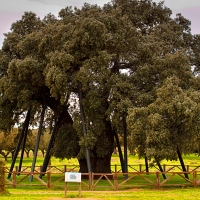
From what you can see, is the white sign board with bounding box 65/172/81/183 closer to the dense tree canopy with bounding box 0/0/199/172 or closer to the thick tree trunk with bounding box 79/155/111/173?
the dense tree canopy with bounding box 0/0/199/172

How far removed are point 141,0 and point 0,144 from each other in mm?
43584

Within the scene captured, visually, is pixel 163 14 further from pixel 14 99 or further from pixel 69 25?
pixel 14 99

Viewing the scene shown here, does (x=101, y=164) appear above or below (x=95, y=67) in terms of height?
below

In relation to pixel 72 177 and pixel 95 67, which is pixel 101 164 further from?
pixel 72 177

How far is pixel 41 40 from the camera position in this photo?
98.6 feet

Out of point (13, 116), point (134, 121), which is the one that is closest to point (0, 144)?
point (13, 116)

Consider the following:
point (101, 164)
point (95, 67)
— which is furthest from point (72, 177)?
point (101, 164)

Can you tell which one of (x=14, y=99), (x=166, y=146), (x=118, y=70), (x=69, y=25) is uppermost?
(x=69, y=25)

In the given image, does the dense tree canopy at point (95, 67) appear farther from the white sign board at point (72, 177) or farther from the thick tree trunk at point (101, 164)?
the white sign board at point (72, 177)

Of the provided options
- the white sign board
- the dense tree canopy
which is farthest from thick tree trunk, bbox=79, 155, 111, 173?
the white sign board

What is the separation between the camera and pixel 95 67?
27219 millimetres

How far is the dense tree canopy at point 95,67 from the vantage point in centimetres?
2750

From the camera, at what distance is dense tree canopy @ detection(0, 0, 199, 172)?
27.5 meters

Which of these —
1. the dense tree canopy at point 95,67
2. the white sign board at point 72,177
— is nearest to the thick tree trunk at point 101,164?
the dense tree canopy at point 95,67
